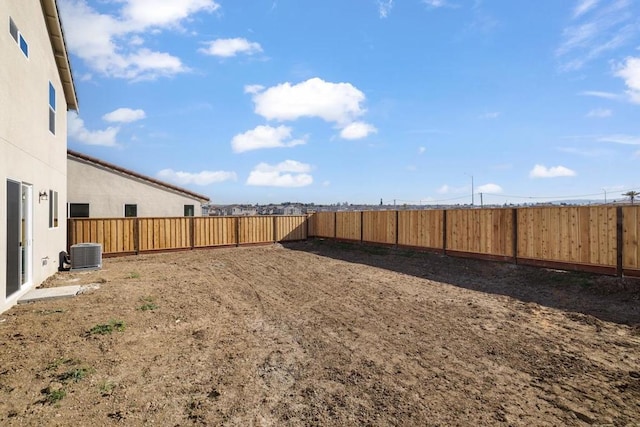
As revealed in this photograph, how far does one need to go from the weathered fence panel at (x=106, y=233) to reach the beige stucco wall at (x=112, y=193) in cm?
376

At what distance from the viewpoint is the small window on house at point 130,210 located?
17.9 metres

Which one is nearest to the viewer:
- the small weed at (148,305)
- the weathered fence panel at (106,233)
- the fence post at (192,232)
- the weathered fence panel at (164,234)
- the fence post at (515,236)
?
the small weed at (148,305)

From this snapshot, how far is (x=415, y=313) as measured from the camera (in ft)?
21.3

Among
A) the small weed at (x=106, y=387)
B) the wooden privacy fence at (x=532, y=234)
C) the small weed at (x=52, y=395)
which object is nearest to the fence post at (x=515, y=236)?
the wooden privacy fence at (x=532, y=234)

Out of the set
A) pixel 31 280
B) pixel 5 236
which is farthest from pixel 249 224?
pixel 5 236

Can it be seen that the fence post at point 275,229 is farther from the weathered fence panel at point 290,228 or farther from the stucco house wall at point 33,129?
the stucco house wall at point 33,129

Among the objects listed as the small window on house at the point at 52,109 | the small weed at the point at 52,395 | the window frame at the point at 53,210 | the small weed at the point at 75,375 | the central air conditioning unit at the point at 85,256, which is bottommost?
the small weed at the point at 52,395

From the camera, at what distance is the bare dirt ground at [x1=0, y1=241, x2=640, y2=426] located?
10.8 feet

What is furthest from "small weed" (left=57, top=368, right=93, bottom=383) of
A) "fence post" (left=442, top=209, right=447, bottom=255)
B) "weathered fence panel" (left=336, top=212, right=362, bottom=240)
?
"weathered fence panel" (left=336, top=212, right=362, bottom=240)

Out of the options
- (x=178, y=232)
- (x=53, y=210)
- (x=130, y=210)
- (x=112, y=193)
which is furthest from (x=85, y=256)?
(x=130, y=210)

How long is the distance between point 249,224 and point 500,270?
1206cm

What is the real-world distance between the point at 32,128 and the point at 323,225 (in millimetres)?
14643

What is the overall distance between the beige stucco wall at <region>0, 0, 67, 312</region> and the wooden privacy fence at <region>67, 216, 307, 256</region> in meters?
2.95

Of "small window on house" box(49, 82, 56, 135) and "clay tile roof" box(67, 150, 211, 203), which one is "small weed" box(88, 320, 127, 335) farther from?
"clay tile roof" box(67, 150, 211, 203)
